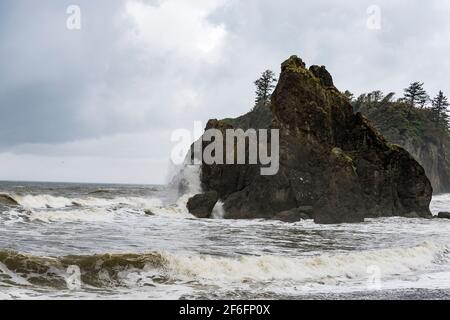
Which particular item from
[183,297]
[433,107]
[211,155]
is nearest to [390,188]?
[211,155]

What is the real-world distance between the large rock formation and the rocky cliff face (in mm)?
39791

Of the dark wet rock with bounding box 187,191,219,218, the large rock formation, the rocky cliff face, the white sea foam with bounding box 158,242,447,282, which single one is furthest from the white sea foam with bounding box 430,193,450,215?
the white sea foam with bounding box 158,242,447,282

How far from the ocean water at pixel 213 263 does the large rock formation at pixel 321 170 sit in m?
9.03

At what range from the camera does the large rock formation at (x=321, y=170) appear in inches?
1486

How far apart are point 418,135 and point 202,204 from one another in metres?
60.4

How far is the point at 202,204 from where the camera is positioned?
129 ft

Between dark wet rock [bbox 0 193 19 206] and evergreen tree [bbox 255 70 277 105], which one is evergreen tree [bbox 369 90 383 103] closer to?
evergreen tree [bbox 255 70 277 105]

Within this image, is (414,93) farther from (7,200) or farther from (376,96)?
(7,200)

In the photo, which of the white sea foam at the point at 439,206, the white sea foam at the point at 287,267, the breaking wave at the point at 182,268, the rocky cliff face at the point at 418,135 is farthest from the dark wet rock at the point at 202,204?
the rocky cliff face at the point at 418,135

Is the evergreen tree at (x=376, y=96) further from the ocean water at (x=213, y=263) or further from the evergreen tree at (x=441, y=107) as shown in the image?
the ocean water at (x=213, y=263)

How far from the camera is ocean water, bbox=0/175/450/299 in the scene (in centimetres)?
1334

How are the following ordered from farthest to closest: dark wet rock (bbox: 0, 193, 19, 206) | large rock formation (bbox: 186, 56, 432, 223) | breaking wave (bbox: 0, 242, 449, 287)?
dark wet rock (bbox: 0, 193, 19, 206) < large rock formation (bbox: 186, 56, 432, 223) < breaking wave (bbox: 0, 242, 449, 287)
